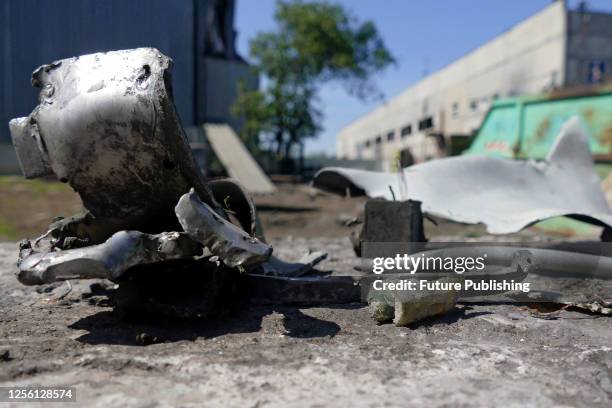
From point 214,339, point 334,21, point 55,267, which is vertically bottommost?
point 214,339

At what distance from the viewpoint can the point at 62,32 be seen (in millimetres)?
4043

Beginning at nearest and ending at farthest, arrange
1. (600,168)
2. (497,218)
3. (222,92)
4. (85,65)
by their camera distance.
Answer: (85,65) < (497,218) < (600,168) < (222,92)

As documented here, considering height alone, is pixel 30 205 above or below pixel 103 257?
below

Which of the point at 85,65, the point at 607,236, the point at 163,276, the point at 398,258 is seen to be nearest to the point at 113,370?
the point at 163,276

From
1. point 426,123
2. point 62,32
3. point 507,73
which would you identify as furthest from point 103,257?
point 426,123

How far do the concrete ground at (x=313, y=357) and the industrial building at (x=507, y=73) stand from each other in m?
6.53

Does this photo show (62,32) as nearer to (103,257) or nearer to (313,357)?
(103,257)

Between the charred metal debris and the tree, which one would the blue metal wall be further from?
the tree

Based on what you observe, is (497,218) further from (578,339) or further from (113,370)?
(113,370)

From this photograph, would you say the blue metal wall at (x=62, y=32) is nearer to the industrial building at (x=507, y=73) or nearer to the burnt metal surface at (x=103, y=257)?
the burnt metal surface at (x=103, y=257)

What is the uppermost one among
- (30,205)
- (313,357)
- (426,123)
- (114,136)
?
(426,123)

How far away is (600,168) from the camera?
298 inches

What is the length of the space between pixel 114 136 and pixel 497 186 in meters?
3.76

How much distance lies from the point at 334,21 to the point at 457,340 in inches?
859
